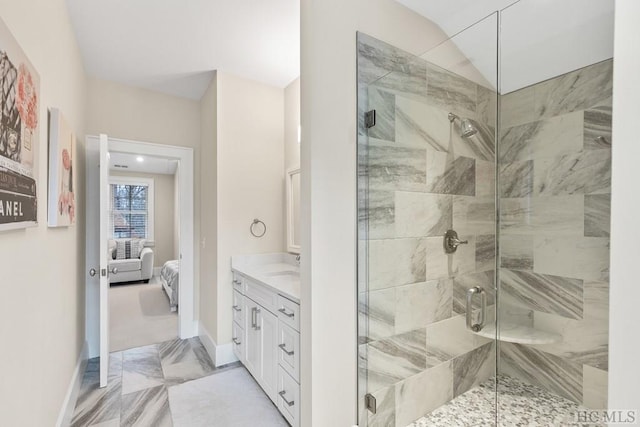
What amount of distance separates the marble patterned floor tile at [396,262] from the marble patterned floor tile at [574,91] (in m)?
1.07

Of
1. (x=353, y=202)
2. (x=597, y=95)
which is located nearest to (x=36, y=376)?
(x=353, y=202)

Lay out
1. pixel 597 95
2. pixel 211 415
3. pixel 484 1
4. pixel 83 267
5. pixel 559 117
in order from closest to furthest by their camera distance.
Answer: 1. pixel 597 95
2. pixel 559 117
3. pixel 484 1
4. pixel 211 415
5. pixel 83 267

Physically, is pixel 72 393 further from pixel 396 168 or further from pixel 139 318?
pixel 396 168

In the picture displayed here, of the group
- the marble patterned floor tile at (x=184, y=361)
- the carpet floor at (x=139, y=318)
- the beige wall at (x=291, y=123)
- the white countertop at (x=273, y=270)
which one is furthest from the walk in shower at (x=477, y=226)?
the carpet floor at (x=139, y=318)

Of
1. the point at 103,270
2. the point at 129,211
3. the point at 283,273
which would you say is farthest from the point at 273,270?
the point at 129,211

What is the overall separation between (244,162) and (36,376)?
6.70 ft

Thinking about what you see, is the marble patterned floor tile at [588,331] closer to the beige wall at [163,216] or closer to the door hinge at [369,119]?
the door hinge at [369,119]

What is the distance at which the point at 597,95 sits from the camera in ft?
Answer: 4.79

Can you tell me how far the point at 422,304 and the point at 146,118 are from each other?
→ 3231mm

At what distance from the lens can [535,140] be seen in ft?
5.99

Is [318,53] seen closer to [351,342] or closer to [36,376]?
[351,342]

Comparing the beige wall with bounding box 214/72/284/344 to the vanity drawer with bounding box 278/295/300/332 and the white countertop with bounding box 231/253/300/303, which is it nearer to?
the white countertop with bounding box 231/253/300/303

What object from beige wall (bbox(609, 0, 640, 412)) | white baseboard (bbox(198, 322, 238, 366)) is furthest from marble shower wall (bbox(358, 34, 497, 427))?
white baseboard (bbox(198, 322, 238, 366))

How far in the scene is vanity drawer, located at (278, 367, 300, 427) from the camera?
1747 millimetres
